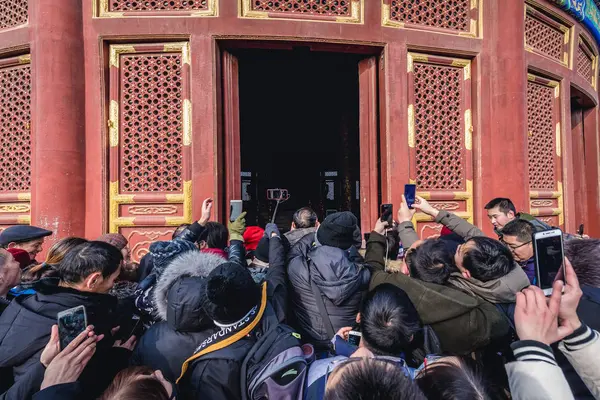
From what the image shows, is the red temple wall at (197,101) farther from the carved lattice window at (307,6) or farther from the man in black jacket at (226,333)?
the man in black jacket at (226,333)

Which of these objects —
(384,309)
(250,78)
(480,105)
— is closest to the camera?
(384,309)

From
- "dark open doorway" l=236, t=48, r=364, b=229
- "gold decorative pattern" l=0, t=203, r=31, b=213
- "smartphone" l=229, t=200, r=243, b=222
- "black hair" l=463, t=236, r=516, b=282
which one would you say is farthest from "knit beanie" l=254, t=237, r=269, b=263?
"dark open doorway" l=236, t=48, r=364, b=229

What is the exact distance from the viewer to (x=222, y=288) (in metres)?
1.49

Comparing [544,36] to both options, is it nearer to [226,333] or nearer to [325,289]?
[325,289]

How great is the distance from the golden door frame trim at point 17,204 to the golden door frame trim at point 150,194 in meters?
1.22

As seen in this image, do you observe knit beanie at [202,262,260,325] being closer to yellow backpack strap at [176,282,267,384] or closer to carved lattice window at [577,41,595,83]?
yellow backpack strap at [176,282,267,384]

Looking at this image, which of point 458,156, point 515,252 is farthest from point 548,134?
point 515,252

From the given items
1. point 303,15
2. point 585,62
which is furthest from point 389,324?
point 585,62

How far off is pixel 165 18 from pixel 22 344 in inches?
195

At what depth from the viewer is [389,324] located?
137cm

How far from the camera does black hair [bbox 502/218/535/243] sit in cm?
253

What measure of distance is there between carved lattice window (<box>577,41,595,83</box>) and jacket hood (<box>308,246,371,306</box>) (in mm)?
8728

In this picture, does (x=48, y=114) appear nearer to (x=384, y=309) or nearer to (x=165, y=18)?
(x=165, y=18)

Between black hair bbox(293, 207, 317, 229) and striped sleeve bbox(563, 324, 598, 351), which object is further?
black hair bbox(293, 207, 317, 229)
